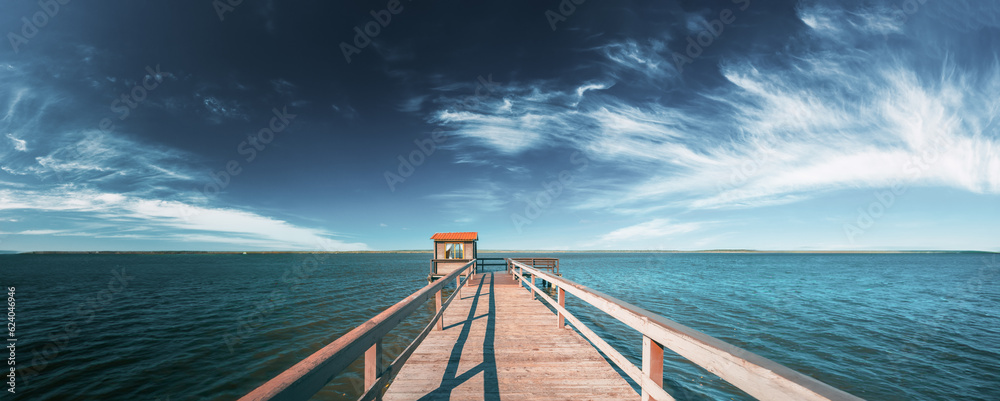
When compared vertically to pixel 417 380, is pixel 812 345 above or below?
below

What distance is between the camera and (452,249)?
25094 mm

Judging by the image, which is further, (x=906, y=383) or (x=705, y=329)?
(x=705, y=329)

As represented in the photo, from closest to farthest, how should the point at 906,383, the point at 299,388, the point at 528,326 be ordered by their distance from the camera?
the point at 299,388 < the point at 528,326 < the point at 906,383

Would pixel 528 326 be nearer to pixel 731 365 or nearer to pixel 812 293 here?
pixel 731 365

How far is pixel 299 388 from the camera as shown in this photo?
1419 mm

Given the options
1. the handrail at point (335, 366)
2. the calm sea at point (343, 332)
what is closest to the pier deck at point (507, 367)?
the handrail at point (335, 366)

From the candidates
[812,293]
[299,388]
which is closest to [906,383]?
[299,388]

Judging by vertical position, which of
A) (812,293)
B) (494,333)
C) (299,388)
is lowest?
(812,293)

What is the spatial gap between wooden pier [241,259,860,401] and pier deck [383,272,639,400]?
11mm

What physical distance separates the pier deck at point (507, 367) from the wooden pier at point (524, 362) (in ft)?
0.04

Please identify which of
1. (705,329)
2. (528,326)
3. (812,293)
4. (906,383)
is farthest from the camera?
(812,293)

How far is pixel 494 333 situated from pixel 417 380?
2.15 meters

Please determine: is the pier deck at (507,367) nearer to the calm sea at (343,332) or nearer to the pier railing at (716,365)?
the pier railing at (716,365)

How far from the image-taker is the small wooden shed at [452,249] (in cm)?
2386
